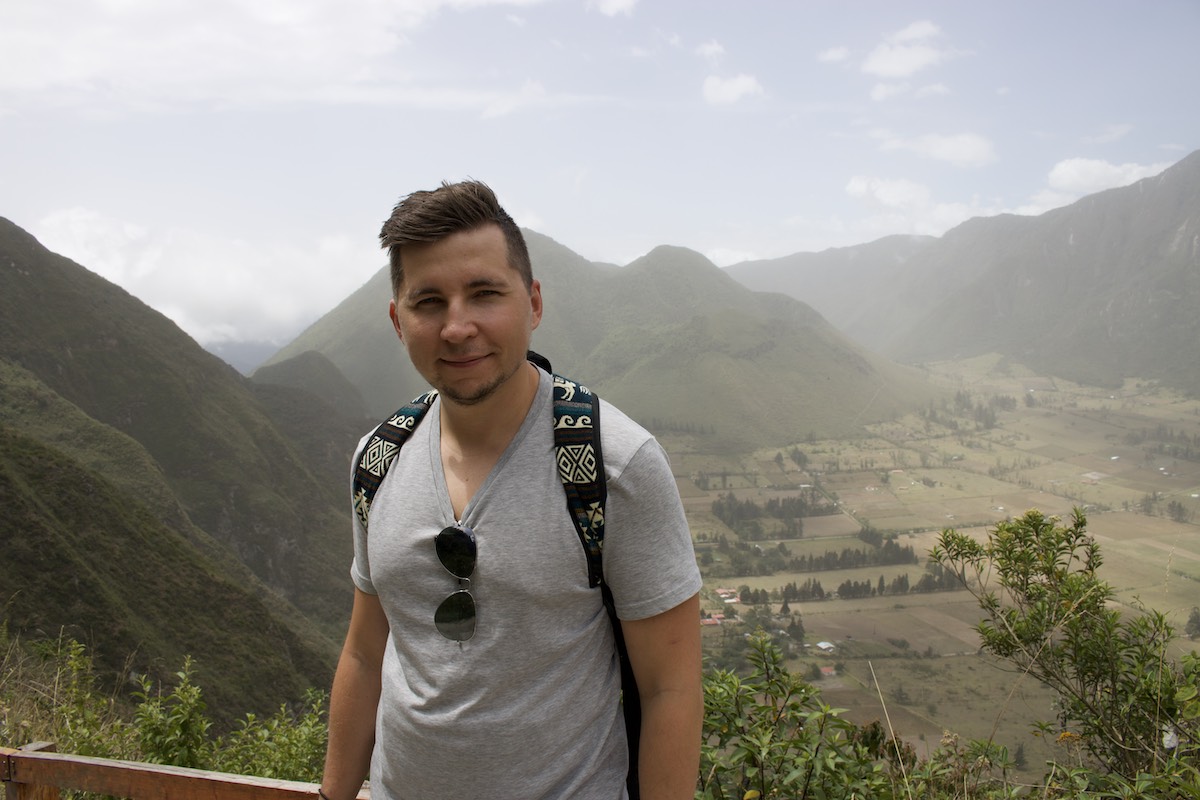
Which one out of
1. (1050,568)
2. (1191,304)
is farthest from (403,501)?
(1191,304)

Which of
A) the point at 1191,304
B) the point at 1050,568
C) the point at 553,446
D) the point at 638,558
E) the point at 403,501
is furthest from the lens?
the point at 1191,304

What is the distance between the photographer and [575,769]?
1.70 m

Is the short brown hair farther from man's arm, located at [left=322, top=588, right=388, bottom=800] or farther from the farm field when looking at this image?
the farm field

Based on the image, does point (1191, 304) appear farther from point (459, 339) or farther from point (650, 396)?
point (459, 339)

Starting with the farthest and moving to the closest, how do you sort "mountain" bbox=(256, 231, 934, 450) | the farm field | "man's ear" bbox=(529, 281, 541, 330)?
"mountain" bbox=(256, 231, 934, 450), the farm field, "man's ear" bbox=(529, 281, 541, 330)

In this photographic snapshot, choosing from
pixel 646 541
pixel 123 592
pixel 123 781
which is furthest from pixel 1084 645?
pixel 123 592

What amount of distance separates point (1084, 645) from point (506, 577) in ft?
14.1

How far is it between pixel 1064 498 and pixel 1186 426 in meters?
58.3

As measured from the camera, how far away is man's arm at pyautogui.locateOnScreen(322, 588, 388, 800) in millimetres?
2078

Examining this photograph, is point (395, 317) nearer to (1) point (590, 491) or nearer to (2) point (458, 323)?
(2) point (458, 323)

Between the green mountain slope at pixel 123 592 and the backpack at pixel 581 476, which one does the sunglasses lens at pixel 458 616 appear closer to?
the backpack at pixel 581 476

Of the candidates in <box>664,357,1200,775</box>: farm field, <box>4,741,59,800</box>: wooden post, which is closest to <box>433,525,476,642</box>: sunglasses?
<box>4,741,59,800</box>: wooden post

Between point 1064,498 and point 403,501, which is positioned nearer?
point 403,501

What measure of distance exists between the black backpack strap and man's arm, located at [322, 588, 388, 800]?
2.41ft
